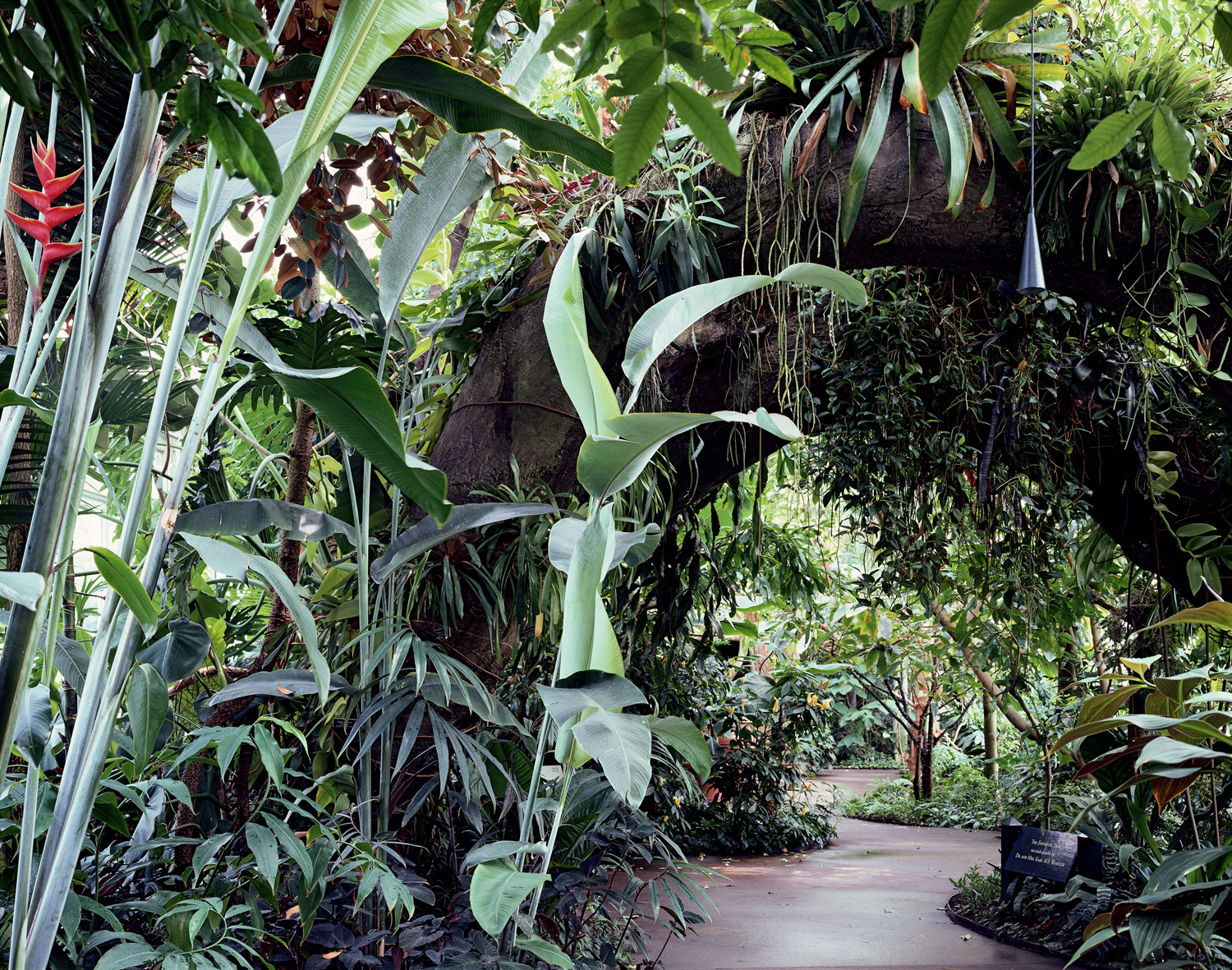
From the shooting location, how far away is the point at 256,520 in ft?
4.95

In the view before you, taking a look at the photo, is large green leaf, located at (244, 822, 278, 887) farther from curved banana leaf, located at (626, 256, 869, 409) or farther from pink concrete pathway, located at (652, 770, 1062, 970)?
pink concrete pathway, located at (652, 770, 1062, 970)

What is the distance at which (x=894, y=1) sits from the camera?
651 millimetres

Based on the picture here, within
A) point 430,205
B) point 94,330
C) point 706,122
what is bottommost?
point 94,330

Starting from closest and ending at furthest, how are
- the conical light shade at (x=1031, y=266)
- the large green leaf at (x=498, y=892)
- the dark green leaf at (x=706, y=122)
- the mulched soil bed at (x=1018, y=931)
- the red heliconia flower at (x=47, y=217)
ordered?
1. the dark green leaf at (x=706, y=122)
2. the red heliconia flower at (x=47, y=217)
3. the large green leaf at (x=498, y=892)
4. the conical light shade at (x=1031, y=266)
5. the mulched soil bed at (x=1018, y=931)

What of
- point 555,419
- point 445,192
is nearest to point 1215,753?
point 555,419

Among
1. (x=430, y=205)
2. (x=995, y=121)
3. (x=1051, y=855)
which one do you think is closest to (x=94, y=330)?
(x=430, y=205)

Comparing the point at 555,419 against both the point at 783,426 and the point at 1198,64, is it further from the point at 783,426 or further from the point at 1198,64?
the point at 1198,64

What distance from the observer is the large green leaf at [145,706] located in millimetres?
1135

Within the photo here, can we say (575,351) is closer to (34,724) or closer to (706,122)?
(706,122)

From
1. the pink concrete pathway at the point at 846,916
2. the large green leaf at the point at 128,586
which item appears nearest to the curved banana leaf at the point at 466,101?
the large green leaf at the point at 128,586

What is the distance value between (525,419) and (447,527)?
0.74m

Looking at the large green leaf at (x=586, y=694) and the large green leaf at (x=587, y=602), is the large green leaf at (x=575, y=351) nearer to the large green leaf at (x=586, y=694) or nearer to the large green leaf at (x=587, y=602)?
the large green leaf at (x=587, y=602)

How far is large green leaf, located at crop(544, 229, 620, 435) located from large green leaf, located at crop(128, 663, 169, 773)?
725 millimetres

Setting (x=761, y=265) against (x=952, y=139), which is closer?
(x=952, y=139)
